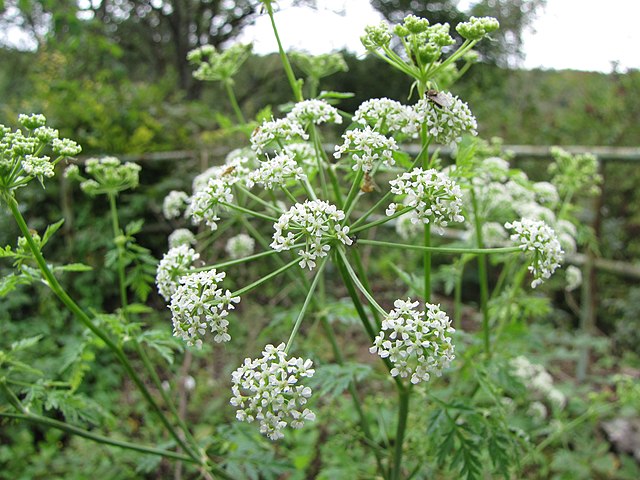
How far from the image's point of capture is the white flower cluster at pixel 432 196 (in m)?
1.31

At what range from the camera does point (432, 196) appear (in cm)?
131

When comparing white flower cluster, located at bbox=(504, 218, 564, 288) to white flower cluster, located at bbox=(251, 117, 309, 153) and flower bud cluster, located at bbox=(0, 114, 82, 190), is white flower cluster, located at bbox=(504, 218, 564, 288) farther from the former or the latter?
flower bud cluster, located at bbox=(0, 114, 82, 190)

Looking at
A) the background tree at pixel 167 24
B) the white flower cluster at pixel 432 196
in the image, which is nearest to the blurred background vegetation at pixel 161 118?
the background tree at pixel 167 24

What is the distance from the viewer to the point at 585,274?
5023 millimetres

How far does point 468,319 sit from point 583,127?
3.65 m

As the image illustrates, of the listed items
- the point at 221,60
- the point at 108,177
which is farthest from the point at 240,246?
the point at 221,60

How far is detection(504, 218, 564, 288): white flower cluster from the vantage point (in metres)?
1.38

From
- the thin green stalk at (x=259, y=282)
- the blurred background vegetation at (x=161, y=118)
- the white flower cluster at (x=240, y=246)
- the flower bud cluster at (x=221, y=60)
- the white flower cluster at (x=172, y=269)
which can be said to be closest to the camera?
the thin green stalk at (x=259, y=282)

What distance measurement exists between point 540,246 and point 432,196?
33cm

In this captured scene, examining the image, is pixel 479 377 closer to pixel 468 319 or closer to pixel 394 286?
pixel 394 286

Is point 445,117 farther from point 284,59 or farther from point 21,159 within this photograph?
point 21,159

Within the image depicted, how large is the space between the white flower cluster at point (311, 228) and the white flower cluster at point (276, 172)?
0.16 m

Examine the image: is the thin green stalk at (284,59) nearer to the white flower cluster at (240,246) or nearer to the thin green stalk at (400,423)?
the white flower cluster at (240,246)

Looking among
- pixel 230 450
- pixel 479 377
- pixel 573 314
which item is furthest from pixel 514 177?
pixel 573 314
